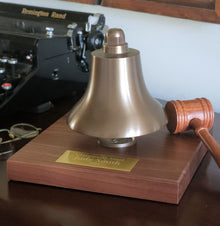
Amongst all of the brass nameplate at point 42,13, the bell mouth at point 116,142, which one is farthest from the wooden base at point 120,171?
the brass nameplate at point 42,13

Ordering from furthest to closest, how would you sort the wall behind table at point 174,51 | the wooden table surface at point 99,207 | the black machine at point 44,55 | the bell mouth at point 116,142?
1. the wall behind table at point 174,51
2. the black machine at point 44,55
3. the bell mouth at point 116,142
4. the wooden table surface at point 99,207

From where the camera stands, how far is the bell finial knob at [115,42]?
89 centimetres

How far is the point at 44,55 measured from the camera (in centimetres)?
123

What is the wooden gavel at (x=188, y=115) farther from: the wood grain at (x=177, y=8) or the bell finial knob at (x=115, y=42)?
the wood grain at (x=177, y=8)

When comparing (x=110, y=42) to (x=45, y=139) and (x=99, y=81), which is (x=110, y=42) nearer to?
(x=99, y=81)

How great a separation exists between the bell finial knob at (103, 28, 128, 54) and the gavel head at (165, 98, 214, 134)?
18 cm

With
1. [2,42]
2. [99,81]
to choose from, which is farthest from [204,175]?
[2,42]

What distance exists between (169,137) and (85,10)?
0.67 metres

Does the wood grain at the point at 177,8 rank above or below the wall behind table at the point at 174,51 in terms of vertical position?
above

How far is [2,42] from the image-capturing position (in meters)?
1.29

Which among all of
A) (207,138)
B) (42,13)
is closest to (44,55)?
(42,13)

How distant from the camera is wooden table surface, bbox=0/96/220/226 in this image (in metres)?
0.83

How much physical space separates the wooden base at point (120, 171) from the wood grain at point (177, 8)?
1.25 ft

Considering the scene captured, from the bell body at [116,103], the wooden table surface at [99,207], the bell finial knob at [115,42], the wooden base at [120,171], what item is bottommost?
the wooden table surface at [99,207]
